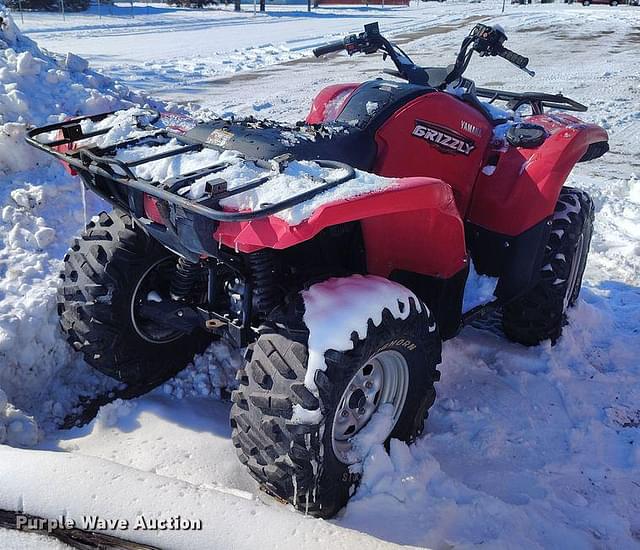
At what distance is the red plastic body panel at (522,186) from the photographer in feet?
10.5

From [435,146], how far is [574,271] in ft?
4.17

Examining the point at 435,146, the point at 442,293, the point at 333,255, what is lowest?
the point at 442,293

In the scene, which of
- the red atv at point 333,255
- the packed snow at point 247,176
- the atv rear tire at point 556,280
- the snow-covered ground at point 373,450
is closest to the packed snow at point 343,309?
the red atv at point 333,255

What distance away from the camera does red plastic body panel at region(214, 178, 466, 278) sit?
75.7 inches

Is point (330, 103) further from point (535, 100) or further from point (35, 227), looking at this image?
point (35, 227)

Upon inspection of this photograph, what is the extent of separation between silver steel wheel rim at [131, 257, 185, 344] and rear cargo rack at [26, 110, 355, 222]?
1.98 ft

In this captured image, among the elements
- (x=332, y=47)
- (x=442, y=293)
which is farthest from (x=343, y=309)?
(x=332, y=47)

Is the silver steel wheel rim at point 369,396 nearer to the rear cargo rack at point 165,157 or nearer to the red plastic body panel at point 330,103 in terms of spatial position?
the rear cargo rack at point 165,157

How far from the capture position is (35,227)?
399 cm

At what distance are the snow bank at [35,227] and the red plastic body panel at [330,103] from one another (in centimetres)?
163

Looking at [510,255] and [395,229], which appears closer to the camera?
[395,229]

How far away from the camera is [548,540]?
2396 mm

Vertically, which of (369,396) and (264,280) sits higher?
(264,280)

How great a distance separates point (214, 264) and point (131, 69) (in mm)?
10413
